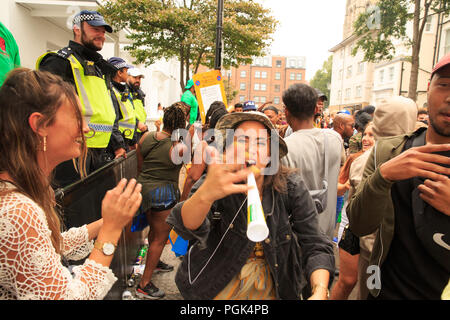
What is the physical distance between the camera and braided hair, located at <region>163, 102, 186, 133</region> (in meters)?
3.62

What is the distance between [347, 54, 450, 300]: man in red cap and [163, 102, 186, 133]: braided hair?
2.42 meters

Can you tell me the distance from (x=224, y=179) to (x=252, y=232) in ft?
0.81

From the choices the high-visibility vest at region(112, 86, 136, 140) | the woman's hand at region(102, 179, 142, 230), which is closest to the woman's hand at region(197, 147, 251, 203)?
the woman's hand at region(102, 179, 142, 230)

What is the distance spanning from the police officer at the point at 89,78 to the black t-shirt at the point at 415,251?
279cm

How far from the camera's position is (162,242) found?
11.9 ft

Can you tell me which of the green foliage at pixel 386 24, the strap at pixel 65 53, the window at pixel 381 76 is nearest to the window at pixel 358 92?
the window at pixel 381 76

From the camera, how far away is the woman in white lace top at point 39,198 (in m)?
1.12

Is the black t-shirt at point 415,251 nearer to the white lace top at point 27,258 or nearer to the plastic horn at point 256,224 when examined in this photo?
the plastic horn at point 256,224

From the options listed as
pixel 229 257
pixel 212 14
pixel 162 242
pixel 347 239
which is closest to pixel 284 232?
pixel 229 257

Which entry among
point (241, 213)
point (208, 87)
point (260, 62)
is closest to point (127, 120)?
point (208, 87)

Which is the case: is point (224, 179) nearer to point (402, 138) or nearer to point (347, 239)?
point (402, 138)

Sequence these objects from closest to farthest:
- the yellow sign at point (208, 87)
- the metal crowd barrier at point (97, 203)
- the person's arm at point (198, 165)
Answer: the metal crowd barrier at point (97, 203), the person's arm at point (198, 165), the yellow sign at point (208, 87)

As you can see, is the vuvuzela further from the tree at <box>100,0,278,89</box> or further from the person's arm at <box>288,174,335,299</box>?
the tree at <box>100,0,278,89</box>

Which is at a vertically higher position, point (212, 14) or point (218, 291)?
point (212, 14)
